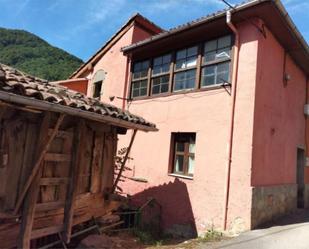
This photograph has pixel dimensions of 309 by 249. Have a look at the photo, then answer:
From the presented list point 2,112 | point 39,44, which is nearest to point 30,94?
point 2,112

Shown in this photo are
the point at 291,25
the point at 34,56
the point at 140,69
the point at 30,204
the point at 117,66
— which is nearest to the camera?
the point at 30,204

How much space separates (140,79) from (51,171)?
7.04m

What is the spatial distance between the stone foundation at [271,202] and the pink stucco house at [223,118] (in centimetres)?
3

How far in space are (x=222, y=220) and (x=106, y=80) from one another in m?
8.62

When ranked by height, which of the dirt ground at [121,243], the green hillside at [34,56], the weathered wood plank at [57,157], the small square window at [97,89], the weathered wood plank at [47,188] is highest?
the green hillside at [34,56]

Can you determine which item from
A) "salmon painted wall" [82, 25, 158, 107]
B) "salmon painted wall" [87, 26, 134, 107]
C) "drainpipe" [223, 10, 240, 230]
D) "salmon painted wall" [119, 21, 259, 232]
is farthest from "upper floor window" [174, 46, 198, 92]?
"salmon painted wall" [87, 26, 134, 107]

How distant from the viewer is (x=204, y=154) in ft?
31.2

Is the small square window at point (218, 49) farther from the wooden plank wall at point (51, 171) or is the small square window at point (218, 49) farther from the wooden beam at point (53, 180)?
the wooden beam at point (53, 180)

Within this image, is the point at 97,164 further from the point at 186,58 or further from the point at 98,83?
the point at 98,83

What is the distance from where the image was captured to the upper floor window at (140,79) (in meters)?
12.3

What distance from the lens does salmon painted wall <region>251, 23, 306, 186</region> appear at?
29.6 ft

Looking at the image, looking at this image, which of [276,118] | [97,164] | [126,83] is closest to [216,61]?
[276,118]

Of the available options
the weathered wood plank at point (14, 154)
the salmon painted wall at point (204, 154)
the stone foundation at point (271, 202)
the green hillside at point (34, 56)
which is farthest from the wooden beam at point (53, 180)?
the green hillside at point (34, 56)

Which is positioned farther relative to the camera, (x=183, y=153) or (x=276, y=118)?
(x=183, y=153)
